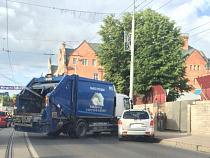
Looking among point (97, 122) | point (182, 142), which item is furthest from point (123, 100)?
point (182, 142)

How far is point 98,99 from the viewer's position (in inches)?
656

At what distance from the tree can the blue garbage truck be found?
34.5ft

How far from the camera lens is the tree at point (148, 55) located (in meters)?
27.4

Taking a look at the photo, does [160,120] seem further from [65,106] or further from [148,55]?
[65,106]

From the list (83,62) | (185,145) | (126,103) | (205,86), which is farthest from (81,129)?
(83,62)

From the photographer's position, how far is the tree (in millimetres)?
27406

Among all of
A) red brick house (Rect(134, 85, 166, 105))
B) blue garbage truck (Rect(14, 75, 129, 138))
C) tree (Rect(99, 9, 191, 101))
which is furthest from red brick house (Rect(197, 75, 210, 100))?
tree (Rect(99, 9, 191, 101))

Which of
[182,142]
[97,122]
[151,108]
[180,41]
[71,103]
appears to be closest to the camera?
[182,142]

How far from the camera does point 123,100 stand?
1883 cm

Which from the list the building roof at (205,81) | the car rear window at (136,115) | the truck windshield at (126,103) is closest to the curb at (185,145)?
the car rear window at (136,115)

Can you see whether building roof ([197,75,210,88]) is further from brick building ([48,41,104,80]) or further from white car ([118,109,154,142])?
brick building ([48,41,104,80])

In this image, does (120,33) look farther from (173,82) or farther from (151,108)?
(151,108)

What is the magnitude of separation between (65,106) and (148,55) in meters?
14.6

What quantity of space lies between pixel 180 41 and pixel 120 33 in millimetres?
6254
